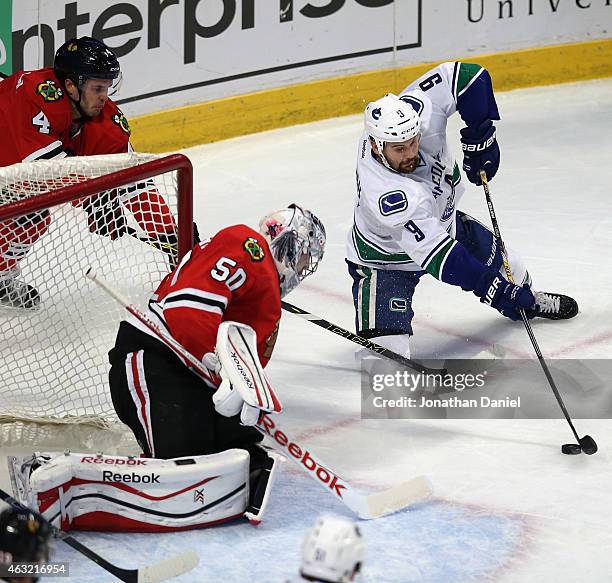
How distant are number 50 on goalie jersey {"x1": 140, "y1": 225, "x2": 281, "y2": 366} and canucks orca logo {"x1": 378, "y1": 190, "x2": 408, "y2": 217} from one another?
774 mm

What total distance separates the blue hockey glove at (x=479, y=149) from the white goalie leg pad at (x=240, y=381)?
1.52 meters

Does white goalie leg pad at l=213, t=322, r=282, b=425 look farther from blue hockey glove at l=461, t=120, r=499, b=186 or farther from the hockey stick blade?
blue hockey glove at l=461, t=120, r=499, b=186

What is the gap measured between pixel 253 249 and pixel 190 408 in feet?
1.30

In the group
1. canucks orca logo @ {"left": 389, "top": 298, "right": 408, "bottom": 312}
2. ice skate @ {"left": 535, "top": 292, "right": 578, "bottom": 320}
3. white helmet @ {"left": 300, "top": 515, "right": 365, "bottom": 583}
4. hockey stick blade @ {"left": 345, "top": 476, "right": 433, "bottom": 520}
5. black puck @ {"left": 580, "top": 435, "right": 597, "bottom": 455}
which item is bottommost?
ice skate @ {"left": 535, "top": 292, "right": 578, "bottom": 320}

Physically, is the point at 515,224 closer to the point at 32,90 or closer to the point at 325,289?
the point at 325,289

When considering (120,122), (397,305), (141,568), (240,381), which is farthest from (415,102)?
(141,568)

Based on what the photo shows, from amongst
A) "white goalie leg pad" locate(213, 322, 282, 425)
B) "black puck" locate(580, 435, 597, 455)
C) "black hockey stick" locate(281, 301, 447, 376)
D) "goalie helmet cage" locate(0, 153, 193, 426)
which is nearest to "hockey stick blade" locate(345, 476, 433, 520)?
"white goalie leg pad" locate(213, 322, 282, 425)

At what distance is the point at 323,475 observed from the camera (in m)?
2.98

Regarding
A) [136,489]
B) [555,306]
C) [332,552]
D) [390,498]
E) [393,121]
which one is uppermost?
[332,552]

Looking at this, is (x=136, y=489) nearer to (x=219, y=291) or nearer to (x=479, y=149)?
(x=219, y=291)

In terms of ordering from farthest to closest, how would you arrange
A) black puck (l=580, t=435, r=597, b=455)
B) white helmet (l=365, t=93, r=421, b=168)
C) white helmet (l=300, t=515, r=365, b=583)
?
white helmet (l=365, t=93, r=421, b=168) < black puck (l=580, t=435, r=597, b=455) < white helmet (l=300, t=515, r=365, b=583)

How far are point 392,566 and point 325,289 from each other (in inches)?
74.6

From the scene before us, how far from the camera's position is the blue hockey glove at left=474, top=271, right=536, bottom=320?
3.62 metres

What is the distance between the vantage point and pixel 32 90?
399 centimetres
